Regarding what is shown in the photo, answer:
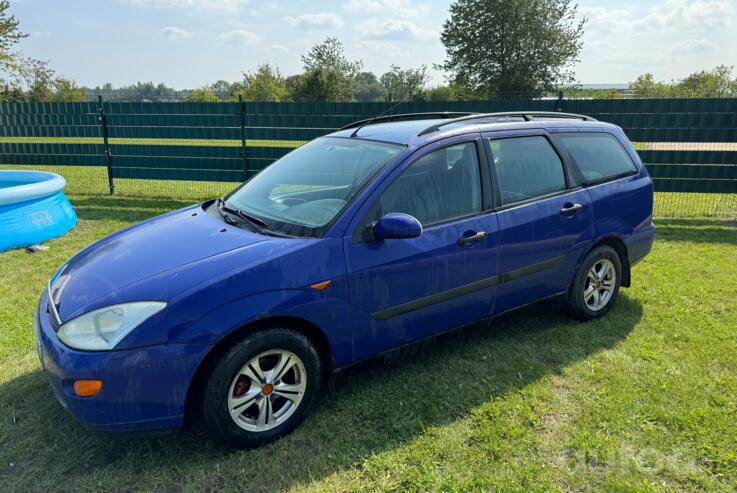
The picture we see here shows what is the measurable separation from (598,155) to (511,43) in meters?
37.6

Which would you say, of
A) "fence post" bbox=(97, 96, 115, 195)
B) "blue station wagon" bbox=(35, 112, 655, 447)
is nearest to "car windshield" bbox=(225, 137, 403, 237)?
"blue station wagon" bbox=(35, 112, 655, 447)

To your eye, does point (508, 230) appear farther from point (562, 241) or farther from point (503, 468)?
point (503, 468)

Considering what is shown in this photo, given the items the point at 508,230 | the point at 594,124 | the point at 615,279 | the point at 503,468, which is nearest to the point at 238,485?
the point at 503,468

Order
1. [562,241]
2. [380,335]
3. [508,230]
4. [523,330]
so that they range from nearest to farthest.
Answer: [380,335] < [508,230] < [562,241] < [523,330]

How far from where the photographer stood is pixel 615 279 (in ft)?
14.2

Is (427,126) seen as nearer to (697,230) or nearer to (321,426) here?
(321,426)

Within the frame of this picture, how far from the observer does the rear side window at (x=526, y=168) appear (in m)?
3.53

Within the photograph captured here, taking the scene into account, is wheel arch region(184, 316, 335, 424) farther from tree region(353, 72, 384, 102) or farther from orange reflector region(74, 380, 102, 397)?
tree region(353, 72, 384, 102)

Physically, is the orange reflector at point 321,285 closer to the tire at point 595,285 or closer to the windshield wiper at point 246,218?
the windshield wiper at point 246,218

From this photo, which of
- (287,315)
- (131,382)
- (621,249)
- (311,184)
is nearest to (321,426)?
(287,315)

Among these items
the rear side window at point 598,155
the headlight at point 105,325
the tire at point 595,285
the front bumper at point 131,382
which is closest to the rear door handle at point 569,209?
the rear side window at point 598,155

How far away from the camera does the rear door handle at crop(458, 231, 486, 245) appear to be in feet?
10.4

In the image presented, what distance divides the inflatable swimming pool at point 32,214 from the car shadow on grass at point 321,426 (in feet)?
12.2

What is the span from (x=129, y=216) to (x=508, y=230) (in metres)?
6.88
